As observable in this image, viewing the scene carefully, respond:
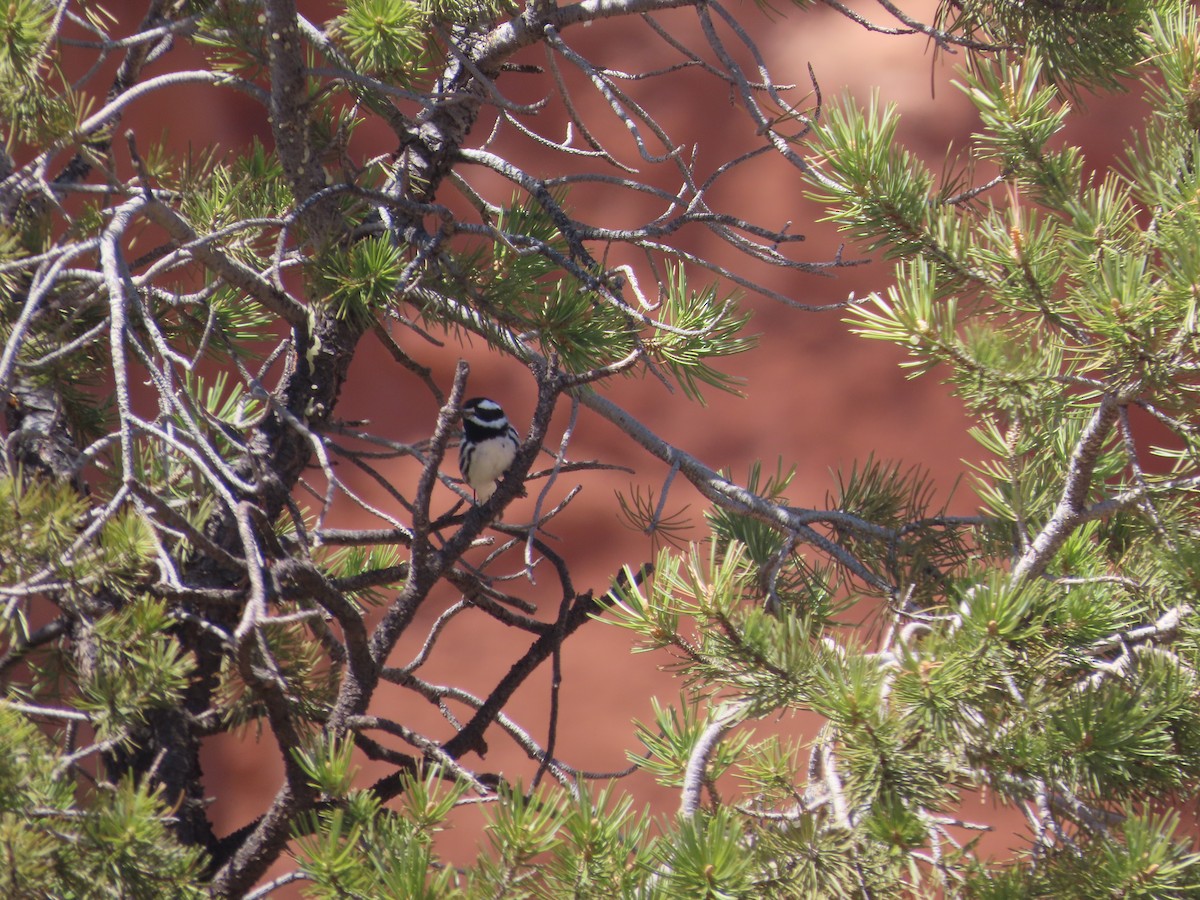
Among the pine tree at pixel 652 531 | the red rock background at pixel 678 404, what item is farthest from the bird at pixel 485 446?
the pine tree at pixel 652 531

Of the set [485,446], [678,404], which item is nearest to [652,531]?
[485,446]

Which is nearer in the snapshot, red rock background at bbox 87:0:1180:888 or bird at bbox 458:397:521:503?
bird at bbox 458:397:521:503

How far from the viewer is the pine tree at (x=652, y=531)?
656mm

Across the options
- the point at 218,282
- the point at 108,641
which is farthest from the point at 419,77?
the point at 108,641

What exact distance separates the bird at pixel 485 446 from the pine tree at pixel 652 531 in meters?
0.64

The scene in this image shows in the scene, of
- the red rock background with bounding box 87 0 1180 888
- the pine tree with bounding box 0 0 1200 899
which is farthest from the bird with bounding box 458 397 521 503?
the pine tree with bounding box 0 0 1200 899

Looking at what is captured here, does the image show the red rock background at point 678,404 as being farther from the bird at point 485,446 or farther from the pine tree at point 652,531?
the pine tree at point 652,531

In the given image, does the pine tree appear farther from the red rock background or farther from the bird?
the red rock background

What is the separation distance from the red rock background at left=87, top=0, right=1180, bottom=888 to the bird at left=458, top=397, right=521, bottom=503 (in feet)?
1.55

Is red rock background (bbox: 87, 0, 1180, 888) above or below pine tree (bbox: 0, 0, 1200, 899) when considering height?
above

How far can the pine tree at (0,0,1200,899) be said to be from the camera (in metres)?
0.66

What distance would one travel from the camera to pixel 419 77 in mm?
1025

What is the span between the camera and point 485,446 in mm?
1829

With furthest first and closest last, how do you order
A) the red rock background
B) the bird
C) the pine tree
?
the red rock background
the bird
the pine tree
